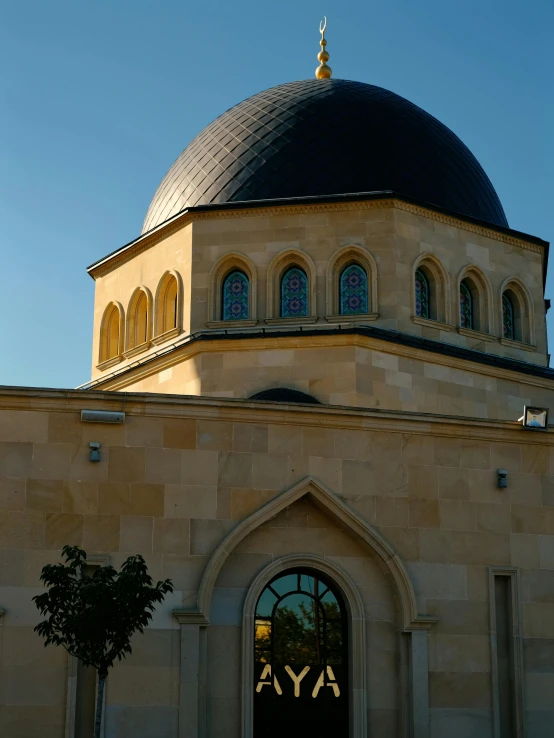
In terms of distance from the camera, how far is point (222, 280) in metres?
23.0

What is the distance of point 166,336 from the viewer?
2327 cm

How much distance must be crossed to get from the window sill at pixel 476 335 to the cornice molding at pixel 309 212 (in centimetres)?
200

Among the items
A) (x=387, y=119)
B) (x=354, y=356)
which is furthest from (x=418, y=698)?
(x=387, y=119)

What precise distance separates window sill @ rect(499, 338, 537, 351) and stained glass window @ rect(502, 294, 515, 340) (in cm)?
29

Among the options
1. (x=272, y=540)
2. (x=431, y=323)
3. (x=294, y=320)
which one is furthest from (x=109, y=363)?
(x=272, y=540)

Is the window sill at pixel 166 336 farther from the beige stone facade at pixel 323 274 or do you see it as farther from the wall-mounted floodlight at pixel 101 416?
the wall-mounted floodlight at pixel 101 416

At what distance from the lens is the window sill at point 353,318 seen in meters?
22.0

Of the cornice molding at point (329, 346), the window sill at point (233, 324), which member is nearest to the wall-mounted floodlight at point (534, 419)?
the cornice molding at point (329, 346)

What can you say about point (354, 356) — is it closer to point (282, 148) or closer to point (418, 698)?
point (282, 148)

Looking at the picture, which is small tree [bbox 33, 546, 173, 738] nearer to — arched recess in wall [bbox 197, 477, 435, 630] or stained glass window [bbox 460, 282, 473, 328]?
arched recess in wall [bbox 197, 477, 435, 630]

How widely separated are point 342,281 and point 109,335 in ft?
18.0

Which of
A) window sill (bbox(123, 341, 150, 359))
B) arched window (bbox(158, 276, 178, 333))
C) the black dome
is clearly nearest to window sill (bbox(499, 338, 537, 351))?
the black dome

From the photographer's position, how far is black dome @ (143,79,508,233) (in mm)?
23578

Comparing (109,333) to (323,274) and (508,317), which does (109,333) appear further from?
(508,317)
